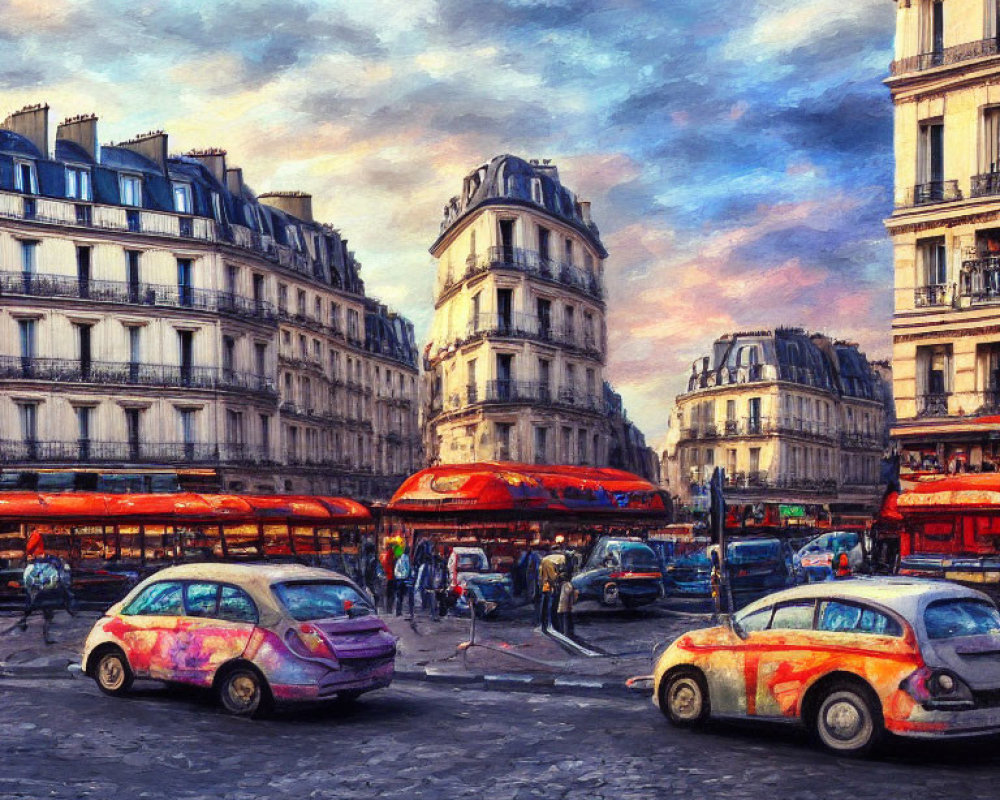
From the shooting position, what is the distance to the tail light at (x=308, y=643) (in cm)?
1197

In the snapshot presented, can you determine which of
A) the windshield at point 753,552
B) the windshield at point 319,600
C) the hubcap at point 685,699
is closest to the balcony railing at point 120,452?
the windshield at point 753,552

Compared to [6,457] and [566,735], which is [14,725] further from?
[6,457]

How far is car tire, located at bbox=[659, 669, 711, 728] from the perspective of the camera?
37.0 feet

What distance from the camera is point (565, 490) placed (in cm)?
3048

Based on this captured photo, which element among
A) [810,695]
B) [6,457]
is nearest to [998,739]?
[810,695]

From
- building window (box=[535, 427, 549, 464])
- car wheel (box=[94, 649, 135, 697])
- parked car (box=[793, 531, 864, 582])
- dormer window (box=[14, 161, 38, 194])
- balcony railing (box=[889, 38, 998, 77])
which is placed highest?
dormer window (box=[14, 161, 38, 194])

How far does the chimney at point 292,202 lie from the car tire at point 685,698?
49.8 m

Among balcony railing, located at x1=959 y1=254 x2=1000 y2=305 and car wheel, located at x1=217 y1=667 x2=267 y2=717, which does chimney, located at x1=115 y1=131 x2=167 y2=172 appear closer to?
balcony railing, located at x1=959 y1=254 x2=1000 y2=305

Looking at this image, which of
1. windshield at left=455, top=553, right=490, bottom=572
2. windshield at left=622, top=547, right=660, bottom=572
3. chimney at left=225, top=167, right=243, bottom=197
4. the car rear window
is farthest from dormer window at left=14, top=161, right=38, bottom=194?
the car rear window

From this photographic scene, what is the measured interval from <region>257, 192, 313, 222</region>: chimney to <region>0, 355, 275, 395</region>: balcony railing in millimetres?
12536

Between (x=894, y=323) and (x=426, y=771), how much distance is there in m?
23.3

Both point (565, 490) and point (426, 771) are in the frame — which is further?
point (565, 490)

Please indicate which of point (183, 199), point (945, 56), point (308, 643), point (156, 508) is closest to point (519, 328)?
point (183, 199)

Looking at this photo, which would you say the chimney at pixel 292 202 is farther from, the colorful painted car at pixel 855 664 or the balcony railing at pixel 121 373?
the colorful painted car at pixel 855 664
